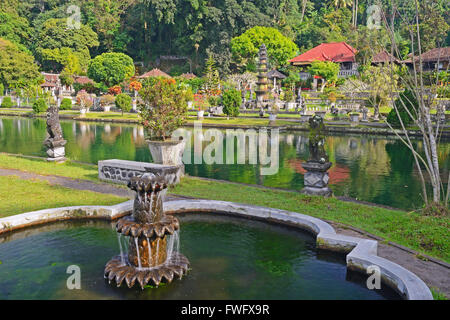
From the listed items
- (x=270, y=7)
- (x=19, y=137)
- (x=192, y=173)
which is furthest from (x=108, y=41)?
(x=192, y=173)

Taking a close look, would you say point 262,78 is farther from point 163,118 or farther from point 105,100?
point 163,118

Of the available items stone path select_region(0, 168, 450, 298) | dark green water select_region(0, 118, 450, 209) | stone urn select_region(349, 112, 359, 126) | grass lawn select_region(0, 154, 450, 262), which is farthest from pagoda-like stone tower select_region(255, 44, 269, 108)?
stone path select_region(0, 168, 450, 298)

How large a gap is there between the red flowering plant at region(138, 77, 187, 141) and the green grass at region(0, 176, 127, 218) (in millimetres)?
3000

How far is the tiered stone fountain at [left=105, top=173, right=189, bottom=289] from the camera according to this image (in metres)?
6.39

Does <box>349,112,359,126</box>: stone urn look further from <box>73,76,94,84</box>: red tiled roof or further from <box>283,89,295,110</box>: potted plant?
<box>73,76,94,84</box>: red tiled roof

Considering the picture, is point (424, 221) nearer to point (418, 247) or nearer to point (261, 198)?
point (418, 247)

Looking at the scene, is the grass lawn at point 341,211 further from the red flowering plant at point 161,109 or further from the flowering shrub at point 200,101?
the flowering shrub at point 200,101

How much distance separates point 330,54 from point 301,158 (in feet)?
152

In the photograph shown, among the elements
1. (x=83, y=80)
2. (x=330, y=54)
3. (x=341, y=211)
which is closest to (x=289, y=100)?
(x=330, y=54)

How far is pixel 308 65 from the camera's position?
6172cm

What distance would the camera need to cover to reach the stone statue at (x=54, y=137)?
1639 cm

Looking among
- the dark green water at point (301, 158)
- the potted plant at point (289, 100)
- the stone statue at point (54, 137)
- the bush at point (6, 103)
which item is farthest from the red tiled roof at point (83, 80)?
the stone statue at point (54, 137)

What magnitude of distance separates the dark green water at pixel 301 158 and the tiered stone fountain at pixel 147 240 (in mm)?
8354
